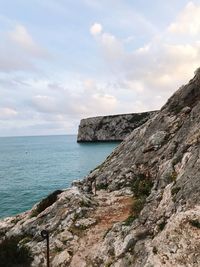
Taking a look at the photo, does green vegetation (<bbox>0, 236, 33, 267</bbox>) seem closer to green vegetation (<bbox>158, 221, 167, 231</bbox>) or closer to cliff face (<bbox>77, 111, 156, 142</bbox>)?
green vegetation (<bbox>158, 221, 167, 231</bbox>)

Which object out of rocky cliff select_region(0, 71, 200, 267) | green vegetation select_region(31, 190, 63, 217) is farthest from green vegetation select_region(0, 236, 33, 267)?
green vegetation select_region(31, 190, 63, 217)

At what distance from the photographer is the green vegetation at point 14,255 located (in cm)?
1931

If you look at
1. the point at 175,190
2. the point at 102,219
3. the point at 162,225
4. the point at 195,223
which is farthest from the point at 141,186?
the point at 195,223

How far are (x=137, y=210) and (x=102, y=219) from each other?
2.67 m

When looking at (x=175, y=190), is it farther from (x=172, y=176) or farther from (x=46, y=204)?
(x=46, y=204)

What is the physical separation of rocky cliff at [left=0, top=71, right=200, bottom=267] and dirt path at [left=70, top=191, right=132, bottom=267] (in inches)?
2.4

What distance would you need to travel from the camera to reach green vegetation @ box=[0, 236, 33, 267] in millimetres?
19312

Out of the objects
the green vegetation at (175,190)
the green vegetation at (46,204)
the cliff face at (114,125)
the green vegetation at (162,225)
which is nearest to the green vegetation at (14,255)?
the green vegetation at (46,204)

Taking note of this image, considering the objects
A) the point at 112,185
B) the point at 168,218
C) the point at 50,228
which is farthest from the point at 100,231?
the point at 112,185

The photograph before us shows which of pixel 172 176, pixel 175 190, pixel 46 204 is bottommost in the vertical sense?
pixel 46 204

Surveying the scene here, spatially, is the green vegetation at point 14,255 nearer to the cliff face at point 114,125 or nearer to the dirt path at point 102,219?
the dirt path at point 102,219

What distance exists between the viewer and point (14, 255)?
20094 mm

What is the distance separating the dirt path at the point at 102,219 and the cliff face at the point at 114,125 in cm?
14738

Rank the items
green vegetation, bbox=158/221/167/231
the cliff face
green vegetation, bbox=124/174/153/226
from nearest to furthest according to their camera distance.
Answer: green vegetation, bbox=158/221/167/231
green vegetation, bbox=124/174/153/226
the cliff face
